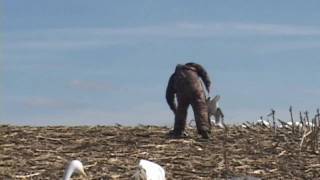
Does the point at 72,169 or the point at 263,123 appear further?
the point at 263,123

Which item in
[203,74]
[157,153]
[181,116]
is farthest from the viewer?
[203,74]

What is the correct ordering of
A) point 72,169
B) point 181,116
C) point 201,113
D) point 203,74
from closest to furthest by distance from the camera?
point 72,169 < point 201,113 < point 181,116 < point 203,74

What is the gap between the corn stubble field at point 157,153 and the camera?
39.4ft

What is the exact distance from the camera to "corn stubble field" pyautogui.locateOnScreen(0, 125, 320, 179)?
12.0 meters

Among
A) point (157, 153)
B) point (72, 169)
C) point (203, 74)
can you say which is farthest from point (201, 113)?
point (72, 169)

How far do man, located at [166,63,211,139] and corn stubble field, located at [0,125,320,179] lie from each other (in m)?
0.25

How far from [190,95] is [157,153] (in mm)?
2306

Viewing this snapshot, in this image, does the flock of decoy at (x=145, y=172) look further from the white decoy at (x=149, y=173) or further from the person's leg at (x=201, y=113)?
the person's leg at (x=201, y=113)

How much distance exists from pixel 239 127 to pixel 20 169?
6455 millimetres

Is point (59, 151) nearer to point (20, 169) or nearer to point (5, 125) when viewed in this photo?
point (20, 169)

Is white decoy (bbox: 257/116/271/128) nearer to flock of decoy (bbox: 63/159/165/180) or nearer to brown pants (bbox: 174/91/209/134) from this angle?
brown pants (bbox: 174/91/209/134)

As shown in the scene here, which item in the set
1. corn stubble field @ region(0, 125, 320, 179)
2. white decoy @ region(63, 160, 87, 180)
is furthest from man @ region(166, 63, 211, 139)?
white decoy @ region(63, 160, 87, 180)

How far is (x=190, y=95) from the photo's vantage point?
50.9ft

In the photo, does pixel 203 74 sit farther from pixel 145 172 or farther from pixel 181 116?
pixel 145 172
